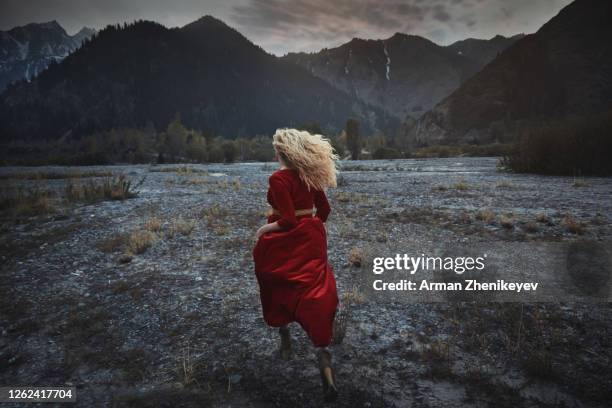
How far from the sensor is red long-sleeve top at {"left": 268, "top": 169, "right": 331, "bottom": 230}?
3.28 m

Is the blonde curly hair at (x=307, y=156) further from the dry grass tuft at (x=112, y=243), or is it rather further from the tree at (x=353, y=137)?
the tree at (x=353, y=137)

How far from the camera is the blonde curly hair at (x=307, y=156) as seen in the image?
11.1 ft

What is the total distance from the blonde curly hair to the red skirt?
447 mm

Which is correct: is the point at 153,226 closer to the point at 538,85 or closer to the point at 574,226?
the point at 574,226

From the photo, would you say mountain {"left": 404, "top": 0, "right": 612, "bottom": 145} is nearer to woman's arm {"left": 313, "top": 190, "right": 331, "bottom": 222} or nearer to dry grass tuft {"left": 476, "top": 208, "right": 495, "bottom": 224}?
dry grass tuft {"left": 476, "top": 208, "right": 495, "bottom": 224}

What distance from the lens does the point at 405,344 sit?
4285mm

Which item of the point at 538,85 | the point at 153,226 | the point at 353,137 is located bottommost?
the point at 153,226

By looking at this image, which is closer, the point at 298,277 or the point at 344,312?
the point at 298,277

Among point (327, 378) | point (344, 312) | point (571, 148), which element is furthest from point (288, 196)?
point (571, 148)

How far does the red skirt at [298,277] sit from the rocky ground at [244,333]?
86 cm

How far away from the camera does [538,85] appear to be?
377ft

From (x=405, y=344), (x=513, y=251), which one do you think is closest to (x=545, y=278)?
(x=513, y=251)

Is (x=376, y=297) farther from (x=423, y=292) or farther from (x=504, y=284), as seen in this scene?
(x=504, y=284)

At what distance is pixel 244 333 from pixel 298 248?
6.66 ft
